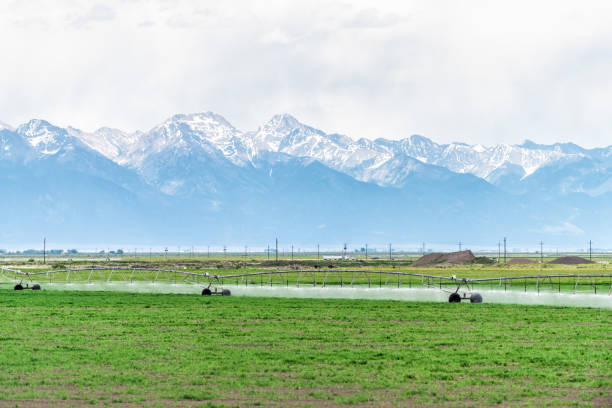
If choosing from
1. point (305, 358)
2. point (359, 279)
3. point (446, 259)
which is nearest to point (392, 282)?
point (359, 279)

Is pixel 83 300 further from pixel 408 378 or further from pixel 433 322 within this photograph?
pixel 408 378

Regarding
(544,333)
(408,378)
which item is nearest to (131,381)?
(408,378)

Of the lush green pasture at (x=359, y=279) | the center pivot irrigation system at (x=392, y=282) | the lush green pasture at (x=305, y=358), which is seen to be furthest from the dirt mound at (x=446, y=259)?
the lush green pasture at (x=305, y=358)

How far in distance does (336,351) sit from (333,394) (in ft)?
25.2

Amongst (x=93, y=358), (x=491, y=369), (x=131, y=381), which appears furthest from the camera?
(x=93, y=358)

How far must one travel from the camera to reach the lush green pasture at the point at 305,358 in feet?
77.5

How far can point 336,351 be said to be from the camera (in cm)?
3147

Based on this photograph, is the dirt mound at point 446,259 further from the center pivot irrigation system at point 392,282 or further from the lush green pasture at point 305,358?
the lush green pasture at point 305,358

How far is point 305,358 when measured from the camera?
97.5ft

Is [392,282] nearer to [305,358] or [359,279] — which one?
[359,279]

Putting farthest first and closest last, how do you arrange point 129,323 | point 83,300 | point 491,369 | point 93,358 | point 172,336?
point 83,300 → point 129,323 → point 172,336 → point 93,358 → point 491,369

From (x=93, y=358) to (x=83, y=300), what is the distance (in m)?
33.2

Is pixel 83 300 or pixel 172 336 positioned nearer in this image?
pixel 172 336

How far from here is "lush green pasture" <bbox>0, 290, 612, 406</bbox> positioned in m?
23.6
